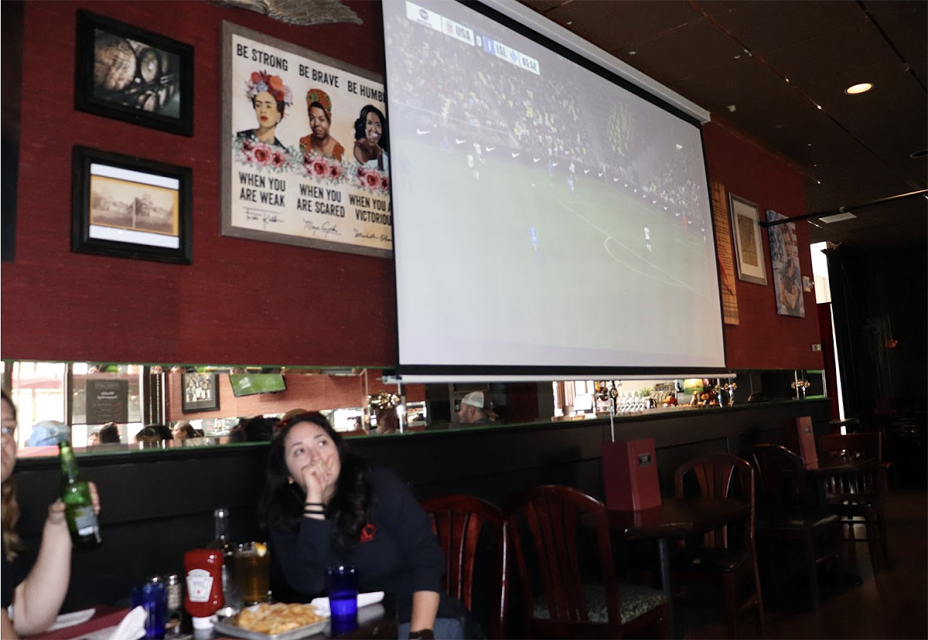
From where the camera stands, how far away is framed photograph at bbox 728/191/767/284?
5.58 m

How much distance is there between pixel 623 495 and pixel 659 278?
1.56 m

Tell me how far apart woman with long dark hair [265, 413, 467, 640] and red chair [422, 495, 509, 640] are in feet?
0.65

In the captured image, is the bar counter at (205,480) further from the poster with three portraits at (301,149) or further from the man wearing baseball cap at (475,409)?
the poster with three portraits at (301,149)

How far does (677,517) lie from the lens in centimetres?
302

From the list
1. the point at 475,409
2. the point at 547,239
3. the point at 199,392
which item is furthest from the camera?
the point at 547,239

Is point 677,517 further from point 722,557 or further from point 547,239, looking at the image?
point 547,239

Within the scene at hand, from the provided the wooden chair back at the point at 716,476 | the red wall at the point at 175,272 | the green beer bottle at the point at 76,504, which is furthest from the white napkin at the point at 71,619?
the wooden chair back at the point at 716,476

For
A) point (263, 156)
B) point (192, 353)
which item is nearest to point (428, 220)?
point (263, 156)

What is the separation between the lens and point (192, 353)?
2283 millimetres

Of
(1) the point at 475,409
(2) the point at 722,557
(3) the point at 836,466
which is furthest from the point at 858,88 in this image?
(1) the point at 475,409

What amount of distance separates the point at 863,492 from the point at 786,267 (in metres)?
1.96

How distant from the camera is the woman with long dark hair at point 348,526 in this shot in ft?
6.79

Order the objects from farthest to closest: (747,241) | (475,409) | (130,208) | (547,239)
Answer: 1. (747,241)
2. (547,239)
3. (475,409)
4. (130,208)

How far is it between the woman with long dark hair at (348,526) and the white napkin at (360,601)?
30 cm
